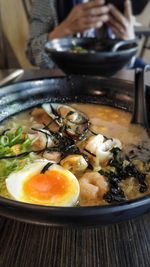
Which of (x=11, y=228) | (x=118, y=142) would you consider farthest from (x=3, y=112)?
(x=11, y=228)

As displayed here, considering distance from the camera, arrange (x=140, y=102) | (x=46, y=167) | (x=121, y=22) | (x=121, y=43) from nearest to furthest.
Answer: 1. (x=46, y=167)
2. (x=140, y=102)
3. (x=121, y=43)
4. (x=121, y=22)

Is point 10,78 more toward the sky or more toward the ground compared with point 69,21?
more toward the ground

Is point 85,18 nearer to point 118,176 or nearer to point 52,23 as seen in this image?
point 52,23

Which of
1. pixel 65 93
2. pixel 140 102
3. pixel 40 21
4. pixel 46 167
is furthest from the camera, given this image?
pixel 40 21

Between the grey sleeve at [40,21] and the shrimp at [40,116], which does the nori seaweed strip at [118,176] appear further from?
the grey sleeve at [40,21]

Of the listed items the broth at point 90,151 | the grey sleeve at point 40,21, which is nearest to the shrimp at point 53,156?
the broth at point 90,151

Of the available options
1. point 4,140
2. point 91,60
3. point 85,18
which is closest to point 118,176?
point 4,140

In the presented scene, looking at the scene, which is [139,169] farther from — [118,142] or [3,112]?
[3,112]
